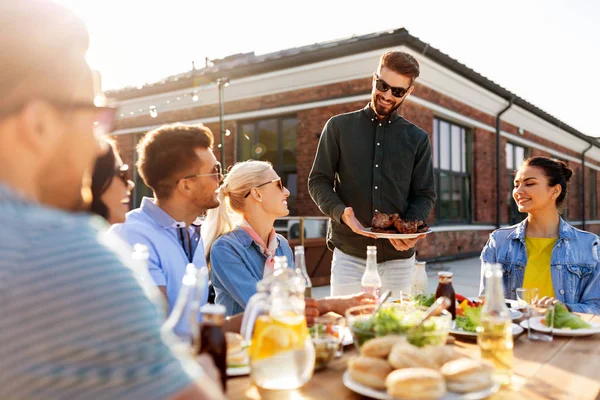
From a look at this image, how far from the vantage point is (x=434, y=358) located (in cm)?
132

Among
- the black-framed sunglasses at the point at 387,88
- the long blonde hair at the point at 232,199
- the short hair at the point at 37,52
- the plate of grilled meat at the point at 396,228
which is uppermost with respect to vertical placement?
the black-framed sunglasses at the point at 387,88

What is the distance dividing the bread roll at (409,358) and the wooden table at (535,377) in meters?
0.14

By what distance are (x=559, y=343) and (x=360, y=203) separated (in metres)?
1.61

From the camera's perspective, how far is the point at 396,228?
2914 millimetres

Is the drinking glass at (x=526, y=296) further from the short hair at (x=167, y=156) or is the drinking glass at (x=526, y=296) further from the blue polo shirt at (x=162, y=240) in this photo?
the short hair at (x=167, y=156)

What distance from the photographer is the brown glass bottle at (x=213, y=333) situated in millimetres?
1105

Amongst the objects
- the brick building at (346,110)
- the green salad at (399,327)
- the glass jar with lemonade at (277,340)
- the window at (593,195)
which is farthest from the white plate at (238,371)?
the window at (593,195)

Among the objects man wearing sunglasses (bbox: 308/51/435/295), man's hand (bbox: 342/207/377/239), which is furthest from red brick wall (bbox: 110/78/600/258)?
man's hand (bbox: 342/207/377/239)

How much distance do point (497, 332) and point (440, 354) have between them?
23 cm

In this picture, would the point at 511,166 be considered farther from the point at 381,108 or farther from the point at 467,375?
the point at 467,375

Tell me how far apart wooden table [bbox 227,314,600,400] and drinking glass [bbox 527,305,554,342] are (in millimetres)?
53

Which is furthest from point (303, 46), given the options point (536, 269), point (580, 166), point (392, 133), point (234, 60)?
point (580, 166)

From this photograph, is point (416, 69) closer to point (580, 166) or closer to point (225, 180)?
point (225, 180)

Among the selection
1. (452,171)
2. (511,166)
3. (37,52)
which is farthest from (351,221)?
(511,166)
